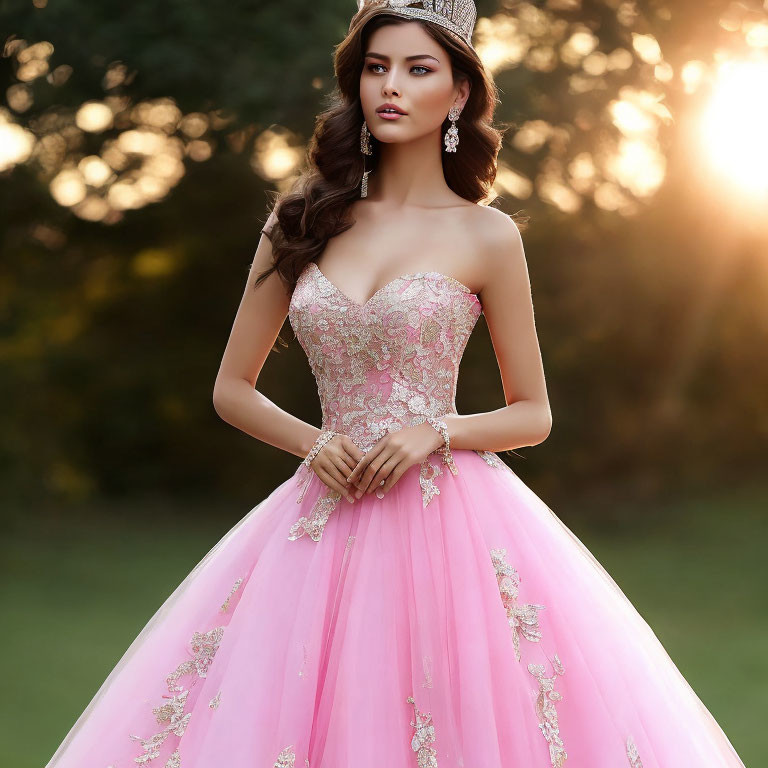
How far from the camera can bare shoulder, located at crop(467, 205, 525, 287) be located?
2.85 metres

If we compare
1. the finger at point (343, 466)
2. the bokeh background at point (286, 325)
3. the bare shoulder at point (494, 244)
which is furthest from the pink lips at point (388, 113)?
the bokeh background at point (286, 325)

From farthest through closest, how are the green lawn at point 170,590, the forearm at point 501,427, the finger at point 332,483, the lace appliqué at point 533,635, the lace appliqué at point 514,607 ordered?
1. the green lawn at point 170,590
2. the forearm at point 501,427
3. the finger at point 332,483
4. the lace appliqué at point 514,607
5. the lace appliqué at point 533,635

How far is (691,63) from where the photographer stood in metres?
9.01

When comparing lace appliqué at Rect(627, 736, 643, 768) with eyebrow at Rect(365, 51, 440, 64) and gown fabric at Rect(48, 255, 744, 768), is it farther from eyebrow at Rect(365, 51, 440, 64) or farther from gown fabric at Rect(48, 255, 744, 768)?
eyebrow at Rect(365, 51, 440, 64)

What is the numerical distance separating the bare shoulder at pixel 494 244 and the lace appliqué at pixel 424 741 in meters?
1.12

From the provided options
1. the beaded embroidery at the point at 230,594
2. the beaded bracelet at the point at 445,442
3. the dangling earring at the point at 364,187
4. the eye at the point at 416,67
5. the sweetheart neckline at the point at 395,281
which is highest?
the eye at the point at 416,67

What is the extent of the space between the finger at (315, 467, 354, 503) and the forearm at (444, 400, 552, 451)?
0.29 meters

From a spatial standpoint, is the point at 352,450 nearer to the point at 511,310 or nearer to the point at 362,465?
the point at 362,465

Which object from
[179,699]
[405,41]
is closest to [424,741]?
[179,699]

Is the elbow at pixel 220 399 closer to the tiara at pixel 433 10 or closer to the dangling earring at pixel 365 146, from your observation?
the dangling earring at pixel 365 146

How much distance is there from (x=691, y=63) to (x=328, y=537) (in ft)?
24.7

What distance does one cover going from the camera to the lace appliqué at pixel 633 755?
2359 millimetres

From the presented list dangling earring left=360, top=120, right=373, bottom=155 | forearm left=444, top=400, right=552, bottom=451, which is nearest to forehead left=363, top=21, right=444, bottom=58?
dangling earring left=360, top=120, right=373, bottom=155

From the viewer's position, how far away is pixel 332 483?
259cm
